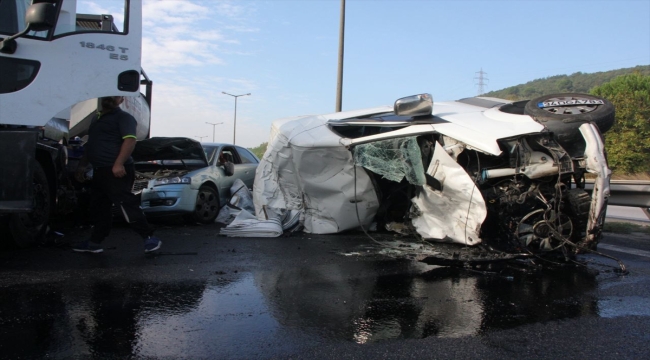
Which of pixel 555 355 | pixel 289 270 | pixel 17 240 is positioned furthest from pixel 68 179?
pixel 555 355

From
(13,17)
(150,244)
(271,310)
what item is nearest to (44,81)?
(13,17)

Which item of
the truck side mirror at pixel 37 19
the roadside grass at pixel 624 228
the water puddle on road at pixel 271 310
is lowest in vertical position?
the water puddle on road at pixel 271 310

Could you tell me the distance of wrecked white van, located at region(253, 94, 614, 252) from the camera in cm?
535

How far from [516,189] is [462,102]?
8.16ft

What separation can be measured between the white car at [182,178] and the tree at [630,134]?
27141 mm

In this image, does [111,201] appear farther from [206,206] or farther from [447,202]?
[447,202]

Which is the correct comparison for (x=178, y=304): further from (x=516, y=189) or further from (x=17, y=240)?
(x=516, y=189)

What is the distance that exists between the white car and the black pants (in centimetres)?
270

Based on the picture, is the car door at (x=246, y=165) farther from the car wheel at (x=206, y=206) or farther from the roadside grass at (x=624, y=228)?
the roadside grass at (x=624, y=228)

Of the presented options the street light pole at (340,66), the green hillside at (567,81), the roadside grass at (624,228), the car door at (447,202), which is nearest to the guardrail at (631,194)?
→ the roadside grass at (624,228)

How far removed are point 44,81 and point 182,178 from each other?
12.1 ft

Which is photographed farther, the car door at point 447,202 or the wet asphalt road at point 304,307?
the car door at point 447,202

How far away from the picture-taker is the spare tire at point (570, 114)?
5500mm

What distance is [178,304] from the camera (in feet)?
12.6
